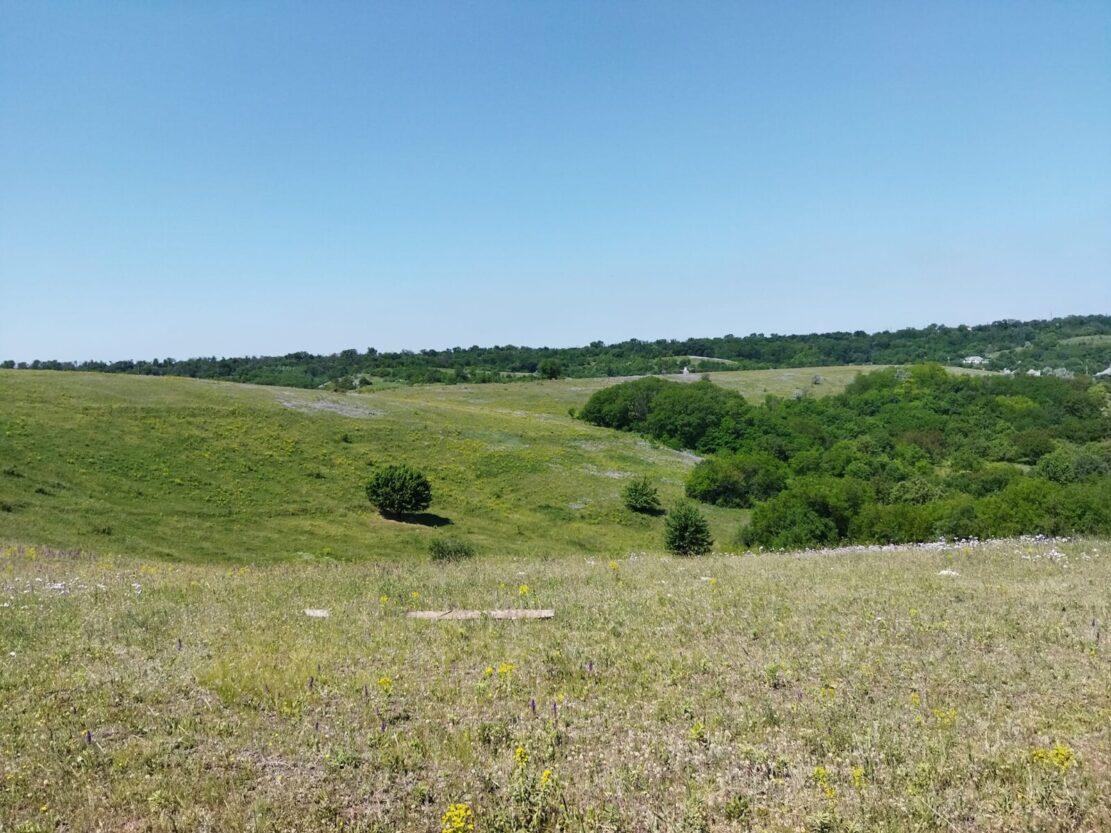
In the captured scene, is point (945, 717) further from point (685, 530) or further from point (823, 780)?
point (685, 530)

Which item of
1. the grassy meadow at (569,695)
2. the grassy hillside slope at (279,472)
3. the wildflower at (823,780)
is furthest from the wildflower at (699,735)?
the grassy hillside slope at (279,472)

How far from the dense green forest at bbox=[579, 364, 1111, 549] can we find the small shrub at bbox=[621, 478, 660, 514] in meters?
9.65

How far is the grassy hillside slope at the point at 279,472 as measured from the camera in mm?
41406

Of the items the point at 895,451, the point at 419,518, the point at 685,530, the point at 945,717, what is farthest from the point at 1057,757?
the point at 895,451

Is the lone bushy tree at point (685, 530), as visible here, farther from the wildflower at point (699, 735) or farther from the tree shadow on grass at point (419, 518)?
the wildflower at point (699, 735)

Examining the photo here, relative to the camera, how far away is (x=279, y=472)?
58.4 m

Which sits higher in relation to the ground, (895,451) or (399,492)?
(399,492)

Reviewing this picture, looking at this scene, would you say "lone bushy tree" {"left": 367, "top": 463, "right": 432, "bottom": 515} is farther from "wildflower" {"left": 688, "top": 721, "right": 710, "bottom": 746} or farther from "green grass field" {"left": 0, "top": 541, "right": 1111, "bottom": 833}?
"wildflower" {"left": 688, "top": 721, "right": 710, "bottom": 746}

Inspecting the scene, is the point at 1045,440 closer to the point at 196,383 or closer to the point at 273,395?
the point at 273,395

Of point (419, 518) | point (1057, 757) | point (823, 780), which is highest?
point (1057, 757)

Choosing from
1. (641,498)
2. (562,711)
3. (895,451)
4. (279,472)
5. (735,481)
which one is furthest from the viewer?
(895,451)

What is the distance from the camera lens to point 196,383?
82.2 m

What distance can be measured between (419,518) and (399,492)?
2.80m

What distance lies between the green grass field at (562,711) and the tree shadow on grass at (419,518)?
42.1 meters
